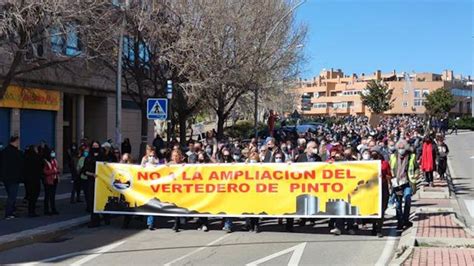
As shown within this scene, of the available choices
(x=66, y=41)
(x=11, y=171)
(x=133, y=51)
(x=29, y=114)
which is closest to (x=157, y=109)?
(x=66, y=41)

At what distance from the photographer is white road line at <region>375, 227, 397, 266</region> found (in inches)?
355

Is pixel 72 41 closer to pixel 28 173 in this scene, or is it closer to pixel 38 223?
pixel 28 173

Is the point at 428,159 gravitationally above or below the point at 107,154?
below

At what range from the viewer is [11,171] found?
502 inches

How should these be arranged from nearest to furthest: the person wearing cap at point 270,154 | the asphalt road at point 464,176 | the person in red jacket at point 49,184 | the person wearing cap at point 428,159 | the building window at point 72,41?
the person wearing cap at point 270,154 < the person in red jacket at point 49,184 < the building window at point 72,41 < the asphalt road at point 464,176 < the person wearing cap at point 428,159

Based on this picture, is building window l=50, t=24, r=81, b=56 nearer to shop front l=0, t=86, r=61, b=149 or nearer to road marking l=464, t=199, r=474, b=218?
shop front l=0, t=86, r=61, b=149

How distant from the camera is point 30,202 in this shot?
13.3 meters

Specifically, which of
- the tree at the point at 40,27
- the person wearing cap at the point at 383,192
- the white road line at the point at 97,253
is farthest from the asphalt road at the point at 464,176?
the tree at the point at 40,27

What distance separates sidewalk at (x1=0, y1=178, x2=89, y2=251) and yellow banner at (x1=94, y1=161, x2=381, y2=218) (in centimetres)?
91

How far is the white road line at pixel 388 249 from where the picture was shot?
29.6ft

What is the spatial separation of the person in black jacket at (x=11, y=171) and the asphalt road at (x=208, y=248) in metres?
1.80

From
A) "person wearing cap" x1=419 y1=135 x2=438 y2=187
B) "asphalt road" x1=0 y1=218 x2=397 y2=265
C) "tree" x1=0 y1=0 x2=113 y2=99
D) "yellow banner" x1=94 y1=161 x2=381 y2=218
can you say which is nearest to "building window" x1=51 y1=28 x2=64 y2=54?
"tree" x1=0 y1=0 x2=113 y2=99

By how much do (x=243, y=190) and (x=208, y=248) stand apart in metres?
1.99

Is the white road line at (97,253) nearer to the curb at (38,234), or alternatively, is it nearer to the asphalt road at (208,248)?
the asphalt road at (208,248)
